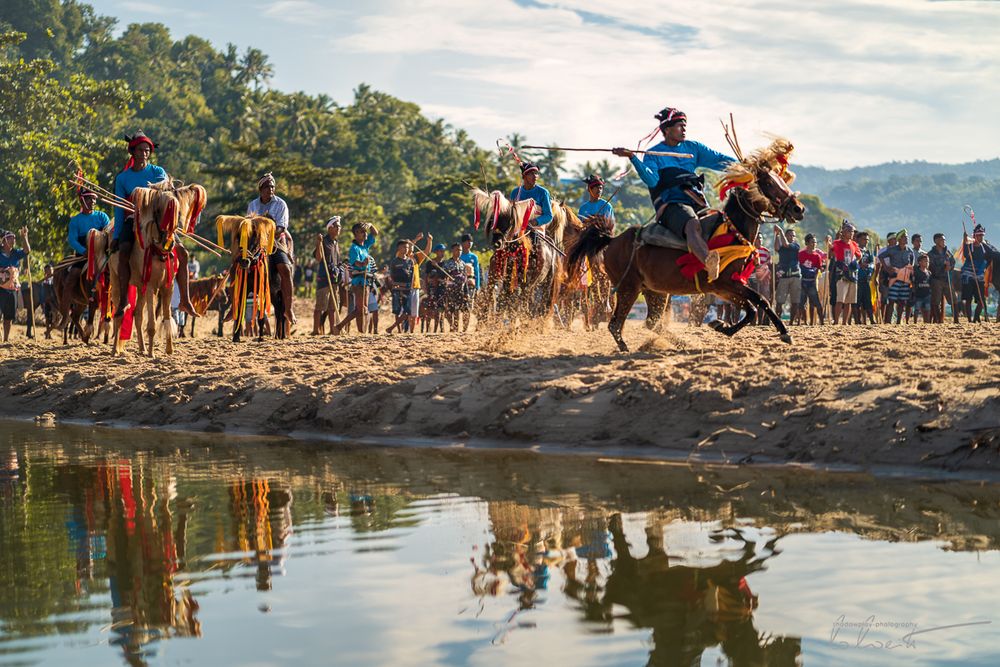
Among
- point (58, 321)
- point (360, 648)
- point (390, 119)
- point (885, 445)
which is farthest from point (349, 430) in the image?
point (390, 119)

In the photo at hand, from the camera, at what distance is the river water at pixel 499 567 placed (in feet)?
15.7

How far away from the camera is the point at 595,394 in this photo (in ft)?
34.4

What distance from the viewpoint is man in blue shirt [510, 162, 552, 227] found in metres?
16.1

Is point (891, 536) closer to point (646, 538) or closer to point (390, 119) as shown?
point (646, 538)

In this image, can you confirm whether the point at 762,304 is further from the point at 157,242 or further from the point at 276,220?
the point at 276,220

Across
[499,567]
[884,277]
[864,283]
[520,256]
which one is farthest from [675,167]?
[884,277]

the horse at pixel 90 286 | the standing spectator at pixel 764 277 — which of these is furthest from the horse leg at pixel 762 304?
the standing spectator at pixel 764 277

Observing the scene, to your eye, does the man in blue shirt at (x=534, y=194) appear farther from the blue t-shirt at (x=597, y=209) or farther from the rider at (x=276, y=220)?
the rider at (x=276, y=220)

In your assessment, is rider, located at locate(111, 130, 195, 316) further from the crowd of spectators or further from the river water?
the crowd of spectators

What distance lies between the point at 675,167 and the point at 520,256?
336 centimetres

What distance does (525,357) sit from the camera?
1330 centimetres

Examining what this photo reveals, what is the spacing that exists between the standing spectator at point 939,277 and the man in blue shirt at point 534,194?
11.7 m

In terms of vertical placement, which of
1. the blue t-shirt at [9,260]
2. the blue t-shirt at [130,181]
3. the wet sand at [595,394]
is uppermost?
the blue t-shirt at [130,181]
